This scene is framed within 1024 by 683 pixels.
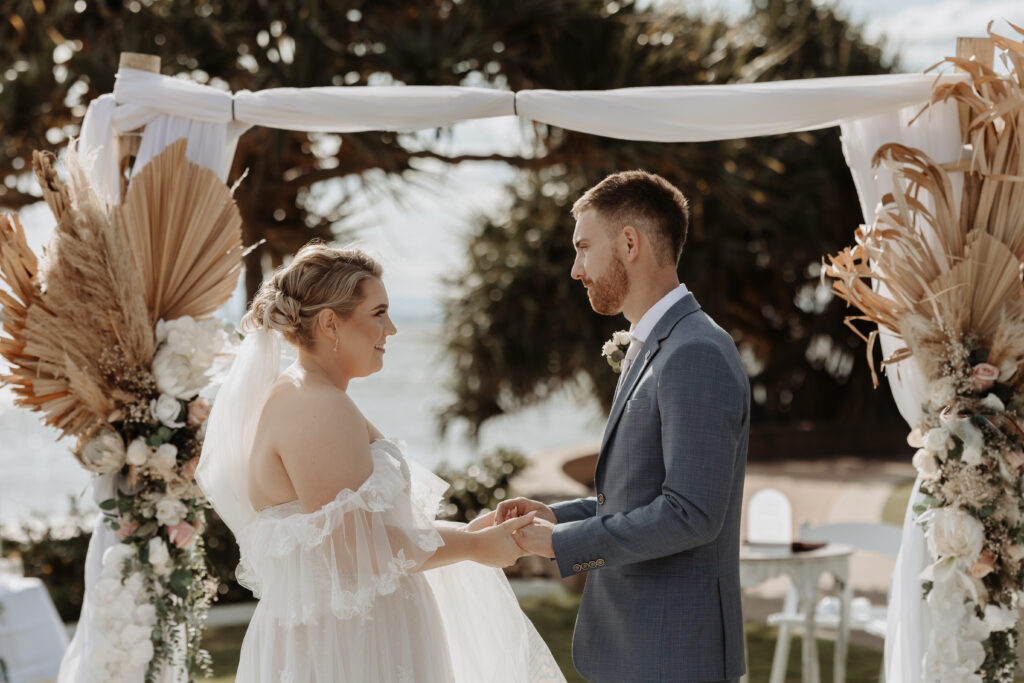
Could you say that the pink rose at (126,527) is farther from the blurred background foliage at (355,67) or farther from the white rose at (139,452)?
the blurred background foliage at (355,67)

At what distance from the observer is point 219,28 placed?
7.51m

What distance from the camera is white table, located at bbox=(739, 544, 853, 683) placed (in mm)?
4883

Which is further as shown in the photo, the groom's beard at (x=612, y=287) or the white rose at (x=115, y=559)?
the white rose at (x=115, y=559)

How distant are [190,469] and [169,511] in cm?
16

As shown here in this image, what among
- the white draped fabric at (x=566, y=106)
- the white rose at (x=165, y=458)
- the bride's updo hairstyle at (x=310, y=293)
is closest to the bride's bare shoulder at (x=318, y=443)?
the bride's updo hairstyle at (x=310, y=293)

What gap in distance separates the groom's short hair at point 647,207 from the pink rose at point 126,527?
1973mm

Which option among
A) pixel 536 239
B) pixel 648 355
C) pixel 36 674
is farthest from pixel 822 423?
pixel 648 355

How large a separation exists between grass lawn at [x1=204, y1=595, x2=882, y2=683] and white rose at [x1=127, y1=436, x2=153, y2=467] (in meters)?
2.71

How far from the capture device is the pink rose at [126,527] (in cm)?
389

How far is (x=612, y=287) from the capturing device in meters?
3.06

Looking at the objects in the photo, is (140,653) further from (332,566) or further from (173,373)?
(332,566)

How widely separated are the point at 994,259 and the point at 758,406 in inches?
547

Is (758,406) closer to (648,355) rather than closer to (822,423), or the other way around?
(822,423)

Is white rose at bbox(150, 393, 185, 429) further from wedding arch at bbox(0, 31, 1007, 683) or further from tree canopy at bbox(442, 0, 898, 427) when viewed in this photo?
tree canopy at bbox(442, 0, 898, 427)
